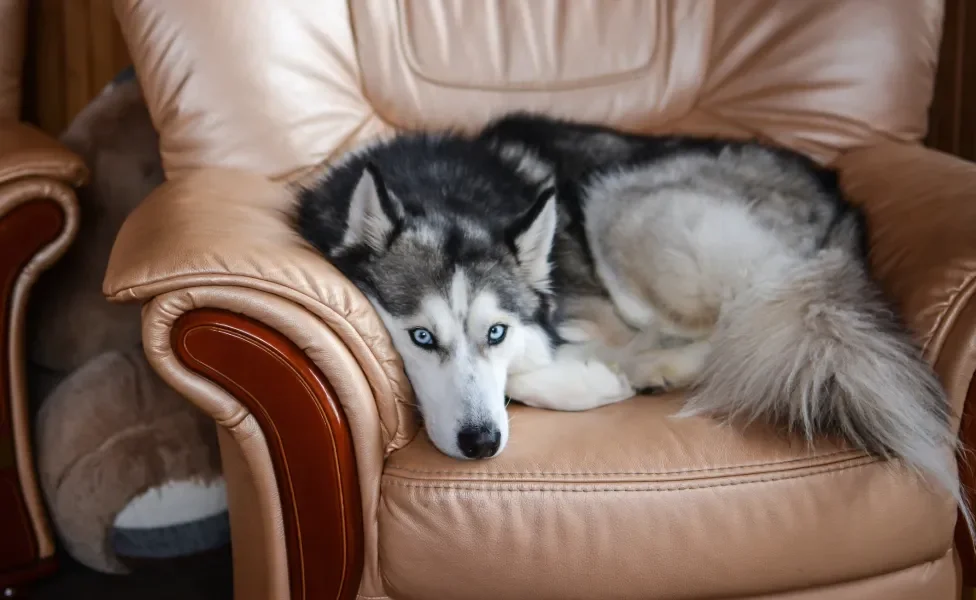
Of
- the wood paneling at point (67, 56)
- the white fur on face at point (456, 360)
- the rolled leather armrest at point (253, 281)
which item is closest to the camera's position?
the rolled leather armrest at point (253, 281)

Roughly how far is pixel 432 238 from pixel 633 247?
481 millimetres

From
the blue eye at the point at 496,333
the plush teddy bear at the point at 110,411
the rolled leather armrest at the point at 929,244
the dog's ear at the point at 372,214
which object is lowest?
the plush teddy bear at the point at 110,411

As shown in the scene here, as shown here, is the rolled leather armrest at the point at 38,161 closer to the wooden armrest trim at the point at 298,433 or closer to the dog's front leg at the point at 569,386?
the wooden armrest trim at the point at 298,433

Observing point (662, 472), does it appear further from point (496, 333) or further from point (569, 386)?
point (496, 333)

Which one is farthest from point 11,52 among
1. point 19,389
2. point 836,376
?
point 836,376

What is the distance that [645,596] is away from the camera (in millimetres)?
1185

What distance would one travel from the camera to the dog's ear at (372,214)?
1302 millimetres

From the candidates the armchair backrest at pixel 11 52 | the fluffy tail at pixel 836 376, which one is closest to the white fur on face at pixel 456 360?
the fluffy tail at pixel 836 376

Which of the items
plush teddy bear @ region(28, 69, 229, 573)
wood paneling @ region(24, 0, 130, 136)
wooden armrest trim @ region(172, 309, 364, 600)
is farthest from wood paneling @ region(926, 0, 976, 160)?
wood paneling @ region(24, 0, 130, 136)

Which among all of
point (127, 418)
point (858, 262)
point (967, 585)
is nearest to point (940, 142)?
point (858, 262)

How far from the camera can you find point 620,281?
1670mm

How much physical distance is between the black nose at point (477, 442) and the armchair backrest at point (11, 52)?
172cm

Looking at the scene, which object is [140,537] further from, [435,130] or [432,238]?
[435,130]

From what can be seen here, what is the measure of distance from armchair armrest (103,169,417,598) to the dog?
120 millimetres
